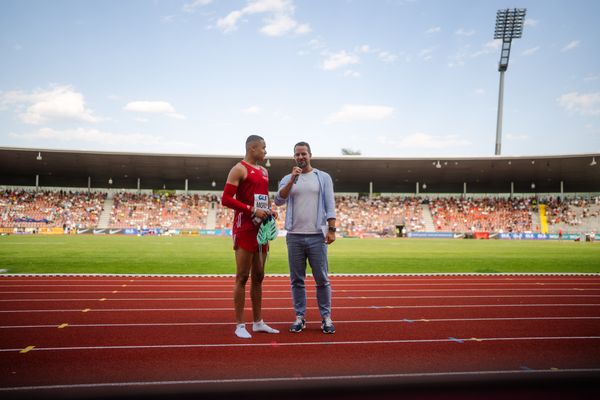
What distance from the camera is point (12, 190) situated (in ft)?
153

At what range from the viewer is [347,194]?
51844 mm

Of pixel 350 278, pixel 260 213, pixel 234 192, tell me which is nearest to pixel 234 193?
pixel 234 192

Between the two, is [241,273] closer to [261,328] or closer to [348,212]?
[261,328]

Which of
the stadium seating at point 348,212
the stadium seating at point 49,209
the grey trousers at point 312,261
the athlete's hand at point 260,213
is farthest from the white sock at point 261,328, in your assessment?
the stadium seating at point 49,209

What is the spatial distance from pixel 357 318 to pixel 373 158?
37201 millimetres

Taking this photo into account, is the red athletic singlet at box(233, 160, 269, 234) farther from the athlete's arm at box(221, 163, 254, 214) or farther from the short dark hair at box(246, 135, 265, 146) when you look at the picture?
the short dark hair at box(246, 135, 265, 146)

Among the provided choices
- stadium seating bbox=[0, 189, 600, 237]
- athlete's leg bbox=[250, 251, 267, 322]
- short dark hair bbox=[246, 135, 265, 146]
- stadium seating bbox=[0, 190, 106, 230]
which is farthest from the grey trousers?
stadium seating bbox=[0, 190, 106, 230]

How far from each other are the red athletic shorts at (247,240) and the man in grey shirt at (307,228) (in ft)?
1.25

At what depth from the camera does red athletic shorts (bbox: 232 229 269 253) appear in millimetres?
4449

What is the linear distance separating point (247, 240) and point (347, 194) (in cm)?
4778

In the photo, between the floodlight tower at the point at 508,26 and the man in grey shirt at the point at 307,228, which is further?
the floodlight tower at the point at 508,26

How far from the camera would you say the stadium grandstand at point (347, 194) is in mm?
42219

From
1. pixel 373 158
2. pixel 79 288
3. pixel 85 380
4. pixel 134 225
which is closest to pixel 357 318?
pixel 85 380

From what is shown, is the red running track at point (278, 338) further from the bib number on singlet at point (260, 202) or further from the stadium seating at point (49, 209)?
Result: the stadium seating at point (49, 209)
